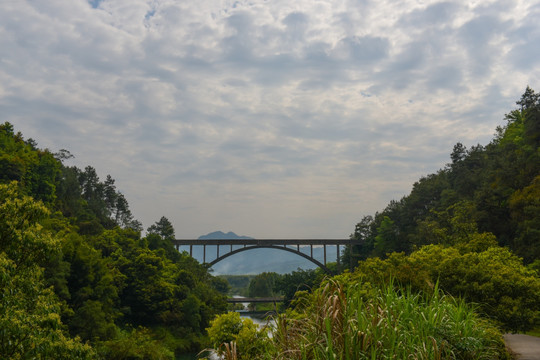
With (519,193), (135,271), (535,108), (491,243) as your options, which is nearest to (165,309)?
(135,271)

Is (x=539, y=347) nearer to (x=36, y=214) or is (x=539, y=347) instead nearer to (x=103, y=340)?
(x=36, y=214)

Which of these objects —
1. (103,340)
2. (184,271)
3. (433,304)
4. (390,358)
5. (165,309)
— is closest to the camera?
(390,358)

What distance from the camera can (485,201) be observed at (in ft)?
127

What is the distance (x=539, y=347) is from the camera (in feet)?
45.9

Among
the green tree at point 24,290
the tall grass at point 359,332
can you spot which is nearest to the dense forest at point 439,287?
the tall grass at point 359,332

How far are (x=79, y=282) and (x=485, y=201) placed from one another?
33.2 m

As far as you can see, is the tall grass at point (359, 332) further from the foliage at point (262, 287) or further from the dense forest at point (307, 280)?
the foliage at point (262, 287)

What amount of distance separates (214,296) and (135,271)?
9351mm

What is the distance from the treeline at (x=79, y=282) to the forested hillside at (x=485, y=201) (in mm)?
24563

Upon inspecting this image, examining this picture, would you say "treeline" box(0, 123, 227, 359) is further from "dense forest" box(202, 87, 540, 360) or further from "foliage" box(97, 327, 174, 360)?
"dense forest" box(202, 87, 540, 360)

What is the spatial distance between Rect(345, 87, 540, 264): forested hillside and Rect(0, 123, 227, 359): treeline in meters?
24.6

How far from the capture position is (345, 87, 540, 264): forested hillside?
107ft

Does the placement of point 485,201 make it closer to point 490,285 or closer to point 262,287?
point 490,285

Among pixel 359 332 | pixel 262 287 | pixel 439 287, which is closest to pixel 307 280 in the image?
pixel 262 287
